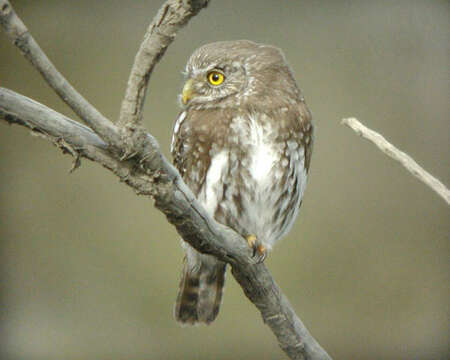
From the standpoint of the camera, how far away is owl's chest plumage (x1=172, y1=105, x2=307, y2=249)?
2020mm

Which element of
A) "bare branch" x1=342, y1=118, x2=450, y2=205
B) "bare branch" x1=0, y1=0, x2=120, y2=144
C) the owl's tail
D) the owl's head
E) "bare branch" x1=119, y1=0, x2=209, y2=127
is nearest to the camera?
"bare branch" x1=0, y1=0, x2=120, y2=144

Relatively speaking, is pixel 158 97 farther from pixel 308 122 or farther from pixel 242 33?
pixel 308 122

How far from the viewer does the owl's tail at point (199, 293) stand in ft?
8.11

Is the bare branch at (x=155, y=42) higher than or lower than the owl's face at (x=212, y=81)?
lower

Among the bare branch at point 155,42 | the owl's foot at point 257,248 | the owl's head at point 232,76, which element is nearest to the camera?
the bare branch at point 155,42

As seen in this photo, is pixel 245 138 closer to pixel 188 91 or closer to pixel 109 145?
pixel 188 91

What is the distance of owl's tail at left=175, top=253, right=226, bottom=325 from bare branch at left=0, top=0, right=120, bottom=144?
1.32m

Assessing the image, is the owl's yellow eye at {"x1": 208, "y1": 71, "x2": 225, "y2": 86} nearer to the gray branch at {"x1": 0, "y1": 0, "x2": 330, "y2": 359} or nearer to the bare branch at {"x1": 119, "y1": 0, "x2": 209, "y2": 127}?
the gray branch at {"x1": 0, "y1": 0, "x2": 330, "y2": 359}

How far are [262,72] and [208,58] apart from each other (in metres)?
0.23

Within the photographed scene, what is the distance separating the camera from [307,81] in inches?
157

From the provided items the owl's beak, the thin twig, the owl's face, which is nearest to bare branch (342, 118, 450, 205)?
the thin twig

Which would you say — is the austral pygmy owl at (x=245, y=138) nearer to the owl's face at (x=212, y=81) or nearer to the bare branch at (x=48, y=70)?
the owl's face at (x=212, y=81)

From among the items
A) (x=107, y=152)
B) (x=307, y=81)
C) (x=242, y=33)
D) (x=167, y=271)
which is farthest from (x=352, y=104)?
(x=107, y=152)

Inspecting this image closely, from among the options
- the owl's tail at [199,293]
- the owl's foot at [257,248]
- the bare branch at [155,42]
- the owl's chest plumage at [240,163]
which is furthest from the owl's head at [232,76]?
the bare branch at [155,42]
